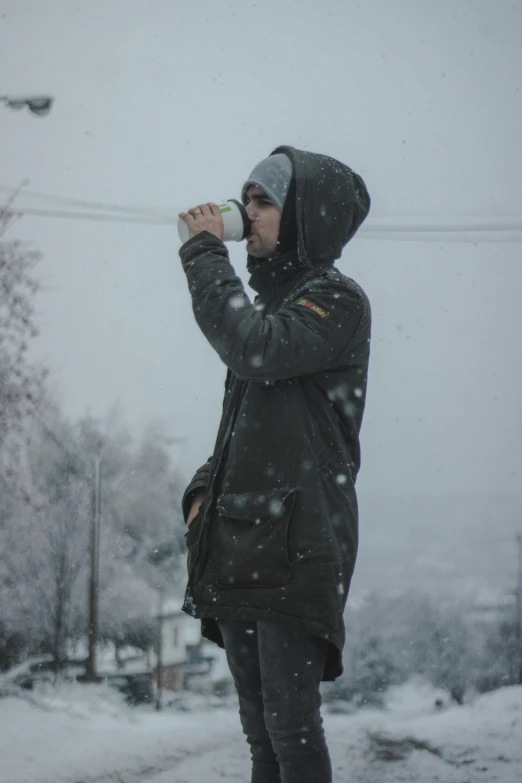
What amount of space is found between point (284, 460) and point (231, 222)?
391mm

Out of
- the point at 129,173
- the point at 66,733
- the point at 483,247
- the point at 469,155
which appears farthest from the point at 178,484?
the point at 469,155

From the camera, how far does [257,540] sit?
3.87 feet

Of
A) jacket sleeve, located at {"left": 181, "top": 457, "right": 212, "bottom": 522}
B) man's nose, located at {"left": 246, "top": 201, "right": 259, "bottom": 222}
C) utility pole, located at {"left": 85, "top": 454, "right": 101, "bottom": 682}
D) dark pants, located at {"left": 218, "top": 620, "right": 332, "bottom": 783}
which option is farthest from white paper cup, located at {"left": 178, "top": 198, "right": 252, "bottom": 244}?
utility pole, located at {"left": 85, "top": 454, "right": 101, "bottom": 682}

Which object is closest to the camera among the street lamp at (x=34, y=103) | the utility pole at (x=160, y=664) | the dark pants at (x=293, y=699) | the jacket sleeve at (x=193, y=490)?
the dark pants at (x=293, y=699)

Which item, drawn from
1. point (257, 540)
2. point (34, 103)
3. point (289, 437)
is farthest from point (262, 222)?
point (34, 103)

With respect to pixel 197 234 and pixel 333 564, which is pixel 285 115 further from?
pixel 333 564

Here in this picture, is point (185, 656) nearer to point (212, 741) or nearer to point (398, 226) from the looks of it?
point (212, 741)

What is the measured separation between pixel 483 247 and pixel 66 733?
6.76 feet

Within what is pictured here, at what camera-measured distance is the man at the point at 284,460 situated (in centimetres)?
117

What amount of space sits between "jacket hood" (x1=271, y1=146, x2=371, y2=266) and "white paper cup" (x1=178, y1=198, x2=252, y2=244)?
0.31 ft

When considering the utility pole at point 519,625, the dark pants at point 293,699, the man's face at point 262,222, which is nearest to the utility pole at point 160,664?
the utility pole at point 519,625

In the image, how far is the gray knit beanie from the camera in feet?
4.35

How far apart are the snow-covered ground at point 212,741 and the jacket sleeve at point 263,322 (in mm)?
1239

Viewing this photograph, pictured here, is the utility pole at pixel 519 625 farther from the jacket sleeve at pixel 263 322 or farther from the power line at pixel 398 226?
the jacket sleeve at pixel 263 322
